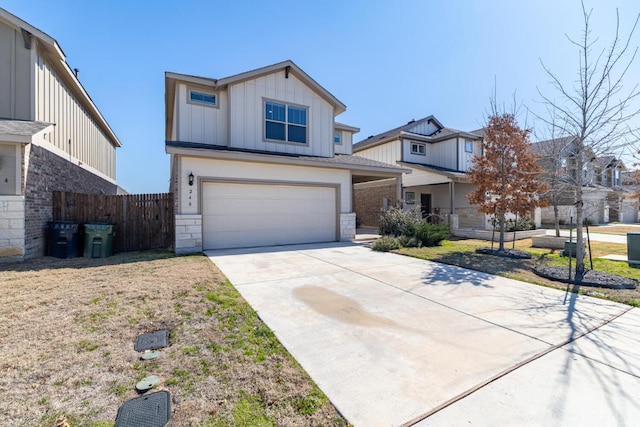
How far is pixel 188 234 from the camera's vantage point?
30.5ft

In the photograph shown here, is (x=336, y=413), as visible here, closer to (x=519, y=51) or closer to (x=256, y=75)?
(x=519, y=51)

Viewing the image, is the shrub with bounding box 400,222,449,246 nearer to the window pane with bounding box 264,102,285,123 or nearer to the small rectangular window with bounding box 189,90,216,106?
the window pane with bounding box 264,102,285,123

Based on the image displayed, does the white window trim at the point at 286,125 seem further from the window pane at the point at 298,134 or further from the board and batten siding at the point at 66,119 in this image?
the board and batten siding at the point at 66,119

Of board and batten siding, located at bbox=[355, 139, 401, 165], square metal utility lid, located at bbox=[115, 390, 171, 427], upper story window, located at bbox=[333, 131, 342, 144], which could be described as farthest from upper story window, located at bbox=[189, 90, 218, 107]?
board and batten siding, located at bbox=[355, 139, 401, 165]

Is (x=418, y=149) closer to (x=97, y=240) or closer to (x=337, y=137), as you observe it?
(x=337, y=137)

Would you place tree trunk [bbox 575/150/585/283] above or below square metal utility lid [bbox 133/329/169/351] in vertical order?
above

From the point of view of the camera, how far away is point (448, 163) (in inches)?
754

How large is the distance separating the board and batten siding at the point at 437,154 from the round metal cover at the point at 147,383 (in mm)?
18288

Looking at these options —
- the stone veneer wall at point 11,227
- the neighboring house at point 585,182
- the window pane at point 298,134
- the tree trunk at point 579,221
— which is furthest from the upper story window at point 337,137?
the stone veneer wall at point 11,227

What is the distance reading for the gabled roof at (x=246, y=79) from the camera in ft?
34.7

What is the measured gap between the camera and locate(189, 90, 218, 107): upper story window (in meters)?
10.9

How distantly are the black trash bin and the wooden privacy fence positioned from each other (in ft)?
2.38

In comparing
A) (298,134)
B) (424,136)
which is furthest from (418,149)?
(298,134)

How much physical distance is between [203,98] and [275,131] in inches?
115
